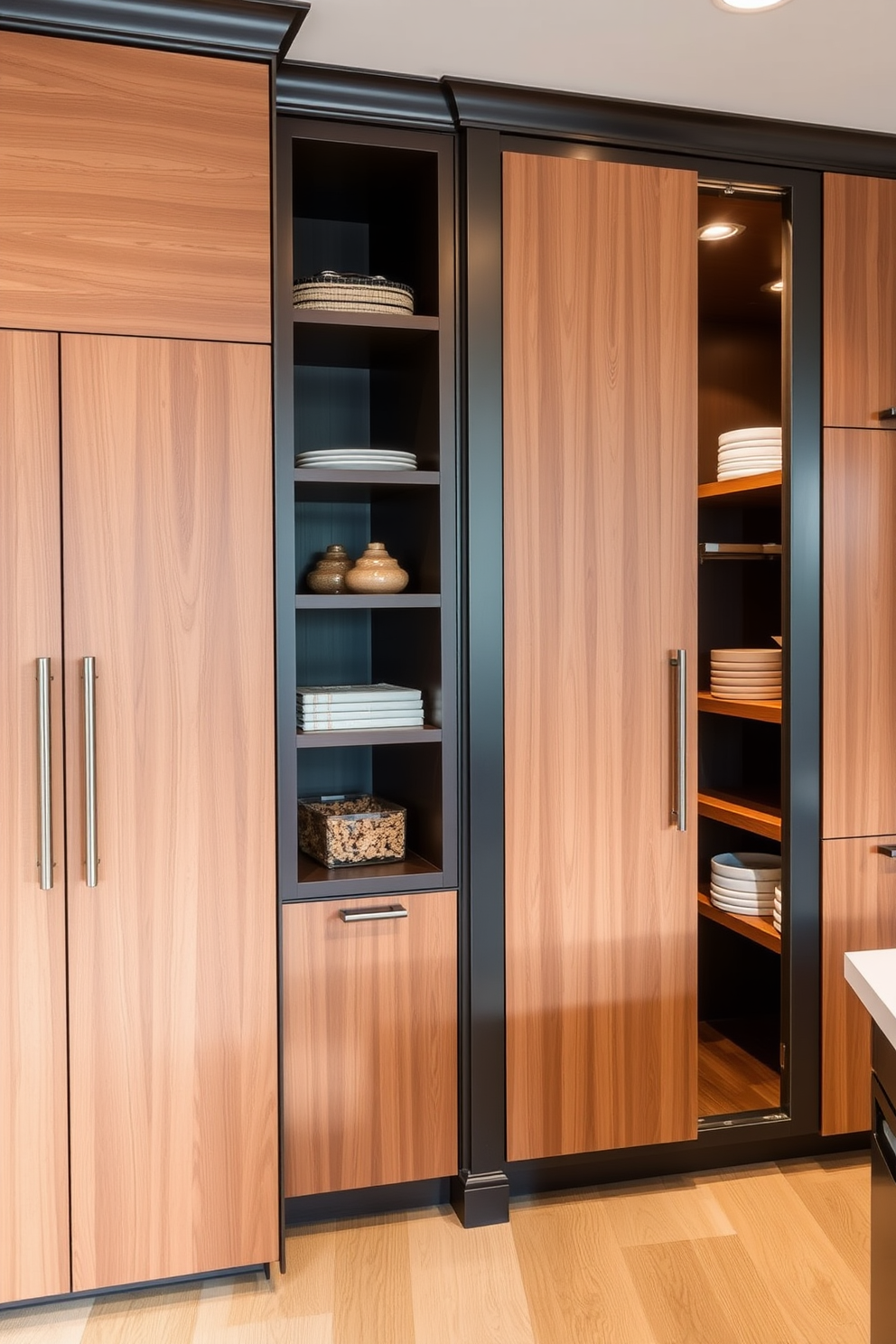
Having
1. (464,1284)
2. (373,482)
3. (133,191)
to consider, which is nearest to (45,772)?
(373,482)

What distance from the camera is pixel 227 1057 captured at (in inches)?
83.1

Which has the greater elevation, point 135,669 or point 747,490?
point 747,490

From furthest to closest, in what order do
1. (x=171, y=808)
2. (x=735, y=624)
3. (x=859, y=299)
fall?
1. (x=735, y=624)
2. (x=859, y=299)
3. (x=171, y=808)

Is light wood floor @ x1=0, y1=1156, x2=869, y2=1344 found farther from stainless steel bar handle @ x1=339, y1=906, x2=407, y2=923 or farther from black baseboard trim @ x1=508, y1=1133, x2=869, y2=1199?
stainless steel bar handle @ x1=339, y1=906, x2=407, y2=923

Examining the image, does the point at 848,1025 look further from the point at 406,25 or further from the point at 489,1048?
the point at 406,25

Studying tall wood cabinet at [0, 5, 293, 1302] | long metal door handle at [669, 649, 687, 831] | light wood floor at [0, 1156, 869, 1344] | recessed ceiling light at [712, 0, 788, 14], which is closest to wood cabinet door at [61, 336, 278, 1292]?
tall wood cabinet at [0, 5, 293, 1302]

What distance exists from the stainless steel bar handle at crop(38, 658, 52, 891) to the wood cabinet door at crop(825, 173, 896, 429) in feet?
6.15

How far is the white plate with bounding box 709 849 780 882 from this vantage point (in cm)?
288

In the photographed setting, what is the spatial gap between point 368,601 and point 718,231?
54.0 inches

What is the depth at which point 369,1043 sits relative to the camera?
2336 millimetres

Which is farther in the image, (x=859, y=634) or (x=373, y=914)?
(x=859, y=634)

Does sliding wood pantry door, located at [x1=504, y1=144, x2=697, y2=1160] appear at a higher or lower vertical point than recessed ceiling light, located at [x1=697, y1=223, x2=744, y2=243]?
lower

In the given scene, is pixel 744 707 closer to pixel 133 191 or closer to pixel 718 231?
pixel 718 231

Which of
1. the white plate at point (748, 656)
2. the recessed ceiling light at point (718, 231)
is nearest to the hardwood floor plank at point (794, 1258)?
the white plate at point (748, 656)
